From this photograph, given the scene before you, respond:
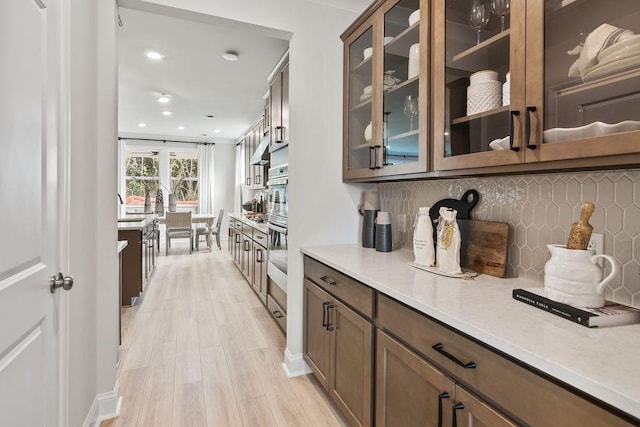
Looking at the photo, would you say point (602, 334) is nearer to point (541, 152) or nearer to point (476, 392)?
point (476, 392)

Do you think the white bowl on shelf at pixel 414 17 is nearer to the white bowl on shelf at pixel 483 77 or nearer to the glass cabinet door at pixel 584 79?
the white bowl on shelf at pixel 483 77

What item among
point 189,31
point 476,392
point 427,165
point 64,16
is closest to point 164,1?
point 64,16

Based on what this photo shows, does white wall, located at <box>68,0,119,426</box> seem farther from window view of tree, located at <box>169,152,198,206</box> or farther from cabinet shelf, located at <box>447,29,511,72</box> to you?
window view of tree, located at <box>169,152,198,206</box>

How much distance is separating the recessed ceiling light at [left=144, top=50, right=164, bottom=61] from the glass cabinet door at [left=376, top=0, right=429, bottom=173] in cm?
240

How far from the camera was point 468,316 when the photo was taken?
97cm

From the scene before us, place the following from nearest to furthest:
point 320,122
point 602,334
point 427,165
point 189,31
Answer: point 602,334, point 427,165, point 320,122, point 189,31

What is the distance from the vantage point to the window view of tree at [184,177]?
8.00 meters

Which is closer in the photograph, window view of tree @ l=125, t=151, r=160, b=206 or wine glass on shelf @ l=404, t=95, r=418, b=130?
wine glass on shelf @ l=404, t=95, r=418, b=130

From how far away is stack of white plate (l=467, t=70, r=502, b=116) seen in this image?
4.10 ft

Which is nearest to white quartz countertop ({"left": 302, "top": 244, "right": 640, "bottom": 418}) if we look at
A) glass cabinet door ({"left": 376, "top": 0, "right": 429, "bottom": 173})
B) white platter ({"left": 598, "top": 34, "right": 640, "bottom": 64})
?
glass cabinet door ({"left": 376, "top": 0, "right": 429, "bottom": 173})

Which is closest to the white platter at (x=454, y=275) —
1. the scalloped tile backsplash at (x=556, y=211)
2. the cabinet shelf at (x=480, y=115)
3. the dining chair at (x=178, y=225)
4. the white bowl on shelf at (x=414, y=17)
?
the scalloped tile backsplash at (x=556, y=211)

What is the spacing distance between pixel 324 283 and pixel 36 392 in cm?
127

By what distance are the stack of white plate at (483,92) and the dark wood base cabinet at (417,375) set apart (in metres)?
0.83

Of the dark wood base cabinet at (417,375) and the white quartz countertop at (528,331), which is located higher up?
the white quartz countertop at (528,331)
